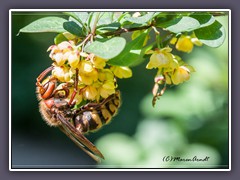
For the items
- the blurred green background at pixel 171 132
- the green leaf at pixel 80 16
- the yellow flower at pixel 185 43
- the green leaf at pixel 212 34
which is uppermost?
the green leaf at pixel 80 16

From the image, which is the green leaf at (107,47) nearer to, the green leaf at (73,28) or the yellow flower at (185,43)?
the green leaf at (73,28)

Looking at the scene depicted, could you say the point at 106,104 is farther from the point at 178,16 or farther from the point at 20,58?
the point at 20,58

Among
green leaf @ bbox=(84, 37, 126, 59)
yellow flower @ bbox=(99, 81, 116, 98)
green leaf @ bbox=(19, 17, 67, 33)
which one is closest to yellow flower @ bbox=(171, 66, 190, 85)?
yellow flower @ bbox=(99, 81, 116, 98)

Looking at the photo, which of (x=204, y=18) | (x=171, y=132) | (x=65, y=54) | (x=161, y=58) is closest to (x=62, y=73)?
(x=65, y=54)

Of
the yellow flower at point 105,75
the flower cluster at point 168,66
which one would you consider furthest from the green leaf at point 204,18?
the yellow flower at point 105,75

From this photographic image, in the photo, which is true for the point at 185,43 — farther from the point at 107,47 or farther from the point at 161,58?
the point at 107,47

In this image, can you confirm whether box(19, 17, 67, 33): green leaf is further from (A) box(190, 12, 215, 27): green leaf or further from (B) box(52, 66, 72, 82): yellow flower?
(A) box(190, 12, 215, 27): green leaf
